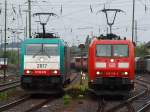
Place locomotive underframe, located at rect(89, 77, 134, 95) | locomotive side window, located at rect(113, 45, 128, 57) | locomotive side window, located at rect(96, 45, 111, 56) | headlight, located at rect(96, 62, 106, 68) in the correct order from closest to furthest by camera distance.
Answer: locomotive underframe, located at rect(89, 77, 134, 95) → headlight, located at rect(96, 62, 106, 68) → locomotive side window, located at rect(113, 45, 128, 57) → locomotive side window, located at rect(96, 45, 111, 56)

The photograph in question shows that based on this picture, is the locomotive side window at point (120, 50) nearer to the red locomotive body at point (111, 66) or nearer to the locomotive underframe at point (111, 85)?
the red locomotive body at point (111, 66)

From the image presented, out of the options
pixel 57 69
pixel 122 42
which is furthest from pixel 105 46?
pixel 57 69

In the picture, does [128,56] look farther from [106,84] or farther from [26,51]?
[26,51]

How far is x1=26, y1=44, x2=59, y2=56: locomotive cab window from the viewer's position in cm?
2795

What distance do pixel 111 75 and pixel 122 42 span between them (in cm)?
185

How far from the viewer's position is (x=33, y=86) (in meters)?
27.6

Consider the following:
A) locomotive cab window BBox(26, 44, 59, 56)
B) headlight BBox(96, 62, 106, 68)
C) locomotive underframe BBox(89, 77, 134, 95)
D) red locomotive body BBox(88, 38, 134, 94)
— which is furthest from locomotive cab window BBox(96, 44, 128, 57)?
locomotive cab window BBox(26, 44, 59, 56)

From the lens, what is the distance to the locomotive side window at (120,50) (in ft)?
86.9

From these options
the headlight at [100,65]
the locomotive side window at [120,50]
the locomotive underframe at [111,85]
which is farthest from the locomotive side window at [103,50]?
the locomotive underframe at [111,85]

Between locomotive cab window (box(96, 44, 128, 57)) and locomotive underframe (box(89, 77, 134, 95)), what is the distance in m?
1.27

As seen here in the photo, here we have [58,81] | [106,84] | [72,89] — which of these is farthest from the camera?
[72,89]

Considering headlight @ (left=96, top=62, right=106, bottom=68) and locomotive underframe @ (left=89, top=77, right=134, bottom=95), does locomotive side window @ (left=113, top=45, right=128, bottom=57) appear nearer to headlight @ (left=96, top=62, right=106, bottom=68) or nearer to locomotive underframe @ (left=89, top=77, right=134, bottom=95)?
headlight @ (left=96, top=62, right=106, bottom=68)

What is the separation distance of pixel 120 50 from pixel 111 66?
1009 mm

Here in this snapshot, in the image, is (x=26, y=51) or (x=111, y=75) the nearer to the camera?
(x=111, y=75)
